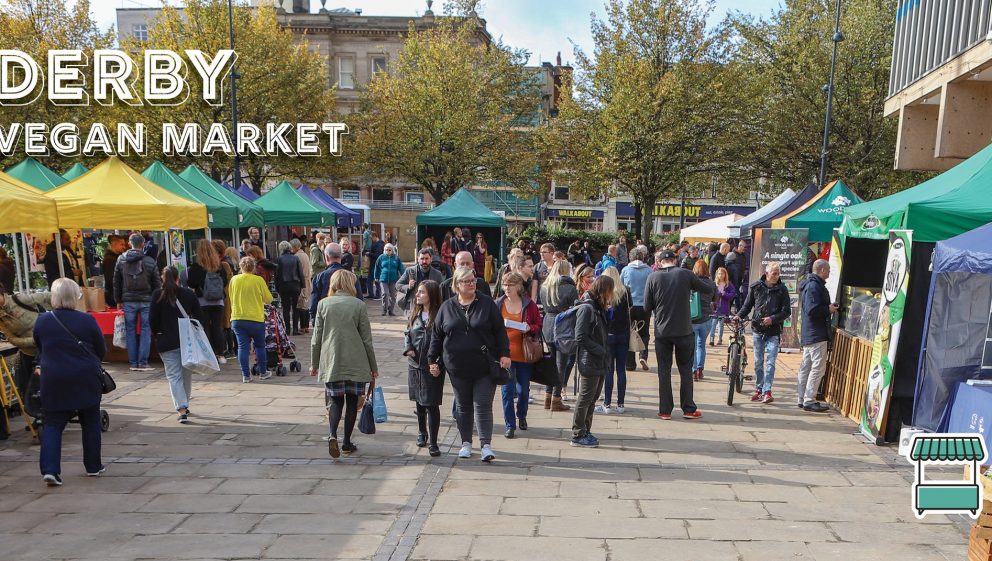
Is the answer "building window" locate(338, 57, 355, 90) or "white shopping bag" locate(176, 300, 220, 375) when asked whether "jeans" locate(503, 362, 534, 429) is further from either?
"building window" locate(338, 57, 355, 90)

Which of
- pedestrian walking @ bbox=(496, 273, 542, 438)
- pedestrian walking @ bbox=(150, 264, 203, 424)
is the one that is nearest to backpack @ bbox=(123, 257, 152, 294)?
pedestrian walking @ bbox=(150, 264, 203, 424)

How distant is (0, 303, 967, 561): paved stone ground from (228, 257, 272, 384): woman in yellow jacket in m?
1.33

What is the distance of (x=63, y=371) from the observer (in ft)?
19.0

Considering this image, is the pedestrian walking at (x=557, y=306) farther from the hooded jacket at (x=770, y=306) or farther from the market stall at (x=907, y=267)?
the market stall at (x=907, y=267)

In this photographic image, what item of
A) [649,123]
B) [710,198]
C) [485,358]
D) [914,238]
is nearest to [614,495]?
[485,358]

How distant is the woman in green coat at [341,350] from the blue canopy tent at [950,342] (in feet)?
16.2

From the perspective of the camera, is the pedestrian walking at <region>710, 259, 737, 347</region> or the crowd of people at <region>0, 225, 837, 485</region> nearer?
the crowd of people at <region>0, 225, 837, 485</region>

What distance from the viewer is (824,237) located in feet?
45.5

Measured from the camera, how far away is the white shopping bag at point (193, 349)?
7.47 metres

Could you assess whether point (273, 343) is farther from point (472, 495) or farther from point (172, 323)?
point (472, 495)

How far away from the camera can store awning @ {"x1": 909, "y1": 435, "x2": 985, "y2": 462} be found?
4219 mm

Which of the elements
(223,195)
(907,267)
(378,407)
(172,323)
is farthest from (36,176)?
(907,267)

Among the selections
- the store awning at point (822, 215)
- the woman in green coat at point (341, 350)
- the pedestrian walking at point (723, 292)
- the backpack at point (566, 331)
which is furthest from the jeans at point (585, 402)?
the store awning at point (822, 215)

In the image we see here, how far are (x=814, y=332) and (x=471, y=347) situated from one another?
4270 millimetres
